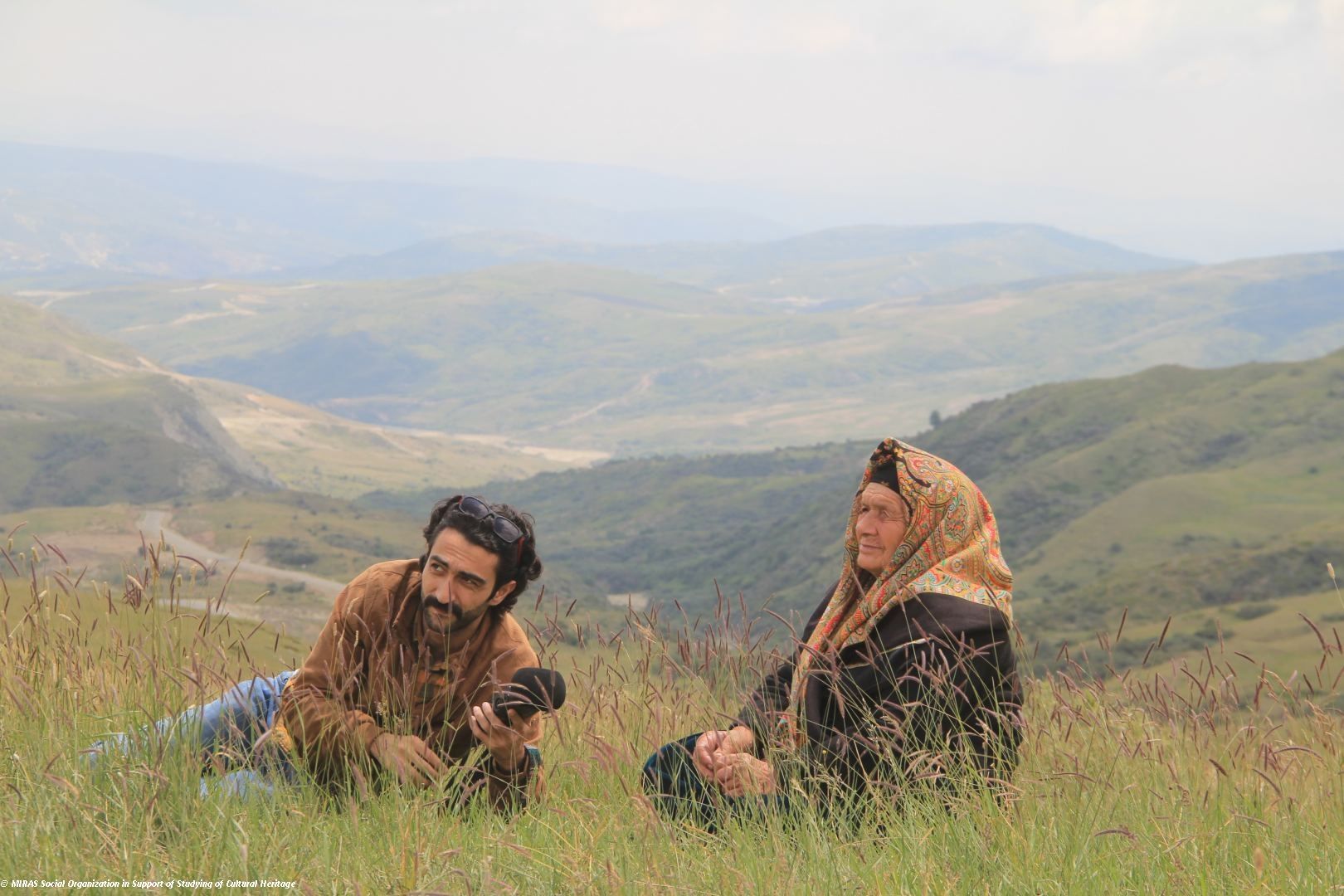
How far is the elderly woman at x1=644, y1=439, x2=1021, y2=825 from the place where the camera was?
4.23 meters

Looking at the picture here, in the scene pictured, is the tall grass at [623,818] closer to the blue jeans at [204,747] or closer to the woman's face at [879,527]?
the blue jeans at [204,747]

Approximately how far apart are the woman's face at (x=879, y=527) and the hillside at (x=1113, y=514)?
4811 cm

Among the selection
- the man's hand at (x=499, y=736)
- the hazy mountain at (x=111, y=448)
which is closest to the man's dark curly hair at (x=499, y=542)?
the man's hand at (x=499, y=736)

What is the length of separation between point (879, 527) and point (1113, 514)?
330 ft

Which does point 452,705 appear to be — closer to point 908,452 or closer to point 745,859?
point 745,859

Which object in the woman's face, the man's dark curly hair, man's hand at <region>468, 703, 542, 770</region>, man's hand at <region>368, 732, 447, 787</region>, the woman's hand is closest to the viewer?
man's hand at <region>368, 732, 447, 787</region>

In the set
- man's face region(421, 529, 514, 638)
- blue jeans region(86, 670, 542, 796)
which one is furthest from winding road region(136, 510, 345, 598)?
blue jeans region(86, 670, 542, 796)

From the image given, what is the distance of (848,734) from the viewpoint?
452 centimetres

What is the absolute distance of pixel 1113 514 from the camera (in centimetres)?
9962

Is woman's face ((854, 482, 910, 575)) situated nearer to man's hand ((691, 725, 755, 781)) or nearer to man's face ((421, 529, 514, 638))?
man's hand ((691, 725, 755, 781))

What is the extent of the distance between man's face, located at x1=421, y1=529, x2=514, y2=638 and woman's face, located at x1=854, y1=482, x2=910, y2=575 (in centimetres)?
159

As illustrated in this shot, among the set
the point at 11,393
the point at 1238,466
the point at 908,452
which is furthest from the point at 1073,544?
the point at 11,393

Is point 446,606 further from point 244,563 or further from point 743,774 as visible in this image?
point 244,563

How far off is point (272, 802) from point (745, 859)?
1.45m
